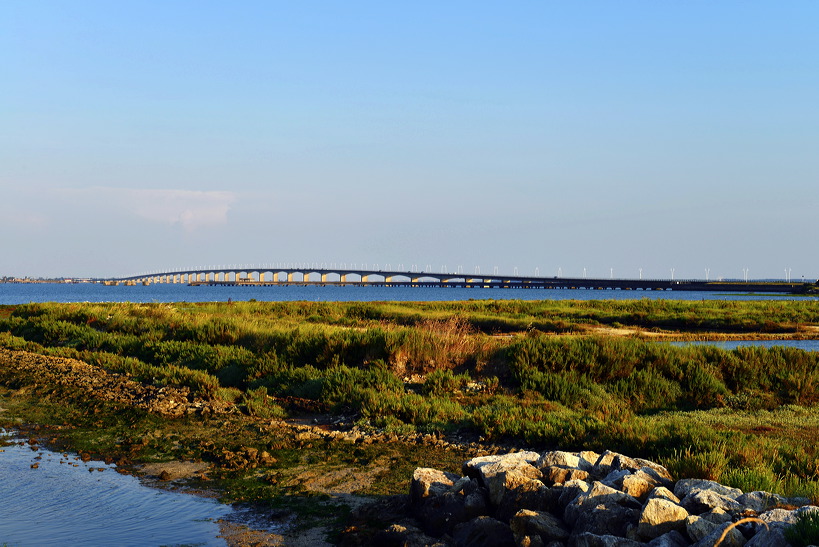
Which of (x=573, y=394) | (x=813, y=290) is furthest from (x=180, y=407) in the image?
(x=813, y=290)

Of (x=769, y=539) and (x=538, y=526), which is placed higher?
(x=769, y=539)

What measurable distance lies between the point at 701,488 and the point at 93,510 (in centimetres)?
699

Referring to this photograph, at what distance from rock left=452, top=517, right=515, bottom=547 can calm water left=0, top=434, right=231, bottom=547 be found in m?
2.59

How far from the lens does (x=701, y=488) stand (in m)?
7.09

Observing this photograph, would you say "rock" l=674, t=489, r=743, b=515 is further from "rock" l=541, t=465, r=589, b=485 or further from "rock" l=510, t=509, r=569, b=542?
"rock" l=541, t=465, r=589, b=485

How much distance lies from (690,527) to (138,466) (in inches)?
320

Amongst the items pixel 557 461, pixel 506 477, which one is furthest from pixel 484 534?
pixel 557 461

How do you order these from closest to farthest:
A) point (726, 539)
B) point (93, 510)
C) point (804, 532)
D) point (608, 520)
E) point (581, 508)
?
point (804, 532), point (726, 539), point (608, 520), point (581, 508), point (93, 510)

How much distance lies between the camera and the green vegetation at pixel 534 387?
1064cm

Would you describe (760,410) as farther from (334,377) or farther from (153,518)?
(153,518)

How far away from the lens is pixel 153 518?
870 centimetres

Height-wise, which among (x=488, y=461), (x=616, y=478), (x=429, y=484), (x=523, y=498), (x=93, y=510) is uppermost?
(x=616, y=478)

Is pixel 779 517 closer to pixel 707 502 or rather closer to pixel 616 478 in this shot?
pixel 707 502

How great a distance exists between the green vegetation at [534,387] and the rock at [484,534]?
8.18 feet
